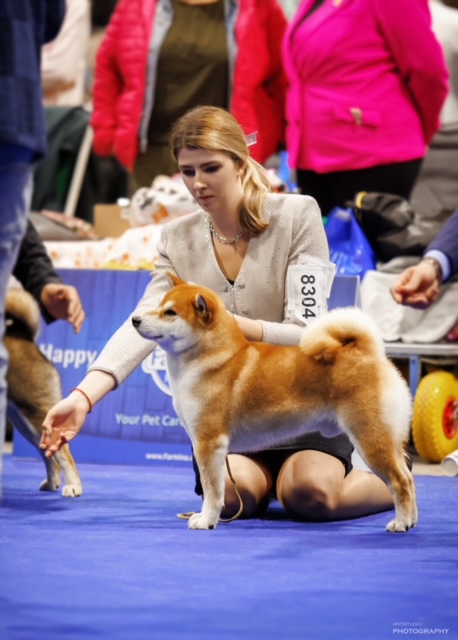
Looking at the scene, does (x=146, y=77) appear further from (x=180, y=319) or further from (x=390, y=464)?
(x=390, y=464)

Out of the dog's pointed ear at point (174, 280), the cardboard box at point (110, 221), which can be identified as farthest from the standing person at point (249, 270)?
the cardboard box at point (110, 221)

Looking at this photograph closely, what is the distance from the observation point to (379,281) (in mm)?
4926

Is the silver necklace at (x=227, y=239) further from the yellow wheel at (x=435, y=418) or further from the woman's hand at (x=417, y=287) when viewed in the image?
the yellow wheel at (x=435, y=418)

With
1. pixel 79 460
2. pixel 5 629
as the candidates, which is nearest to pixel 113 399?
pixel 79 460

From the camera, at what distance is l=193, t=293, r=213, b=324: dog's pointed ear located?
8.76 feet

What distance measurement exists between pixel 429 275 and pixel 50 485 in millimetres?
1408

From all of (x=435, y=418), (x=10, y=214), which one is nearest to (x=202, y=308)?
(x=10, y=214)

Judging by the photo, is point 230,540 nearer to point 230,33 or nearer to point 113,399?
point 113,399

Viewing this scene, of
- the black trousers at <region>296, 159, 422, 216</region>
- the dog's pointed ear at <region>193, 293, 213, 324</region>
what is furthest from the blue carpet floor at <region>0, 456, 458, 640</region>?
the black trousers at <region>296, 159, 422, 216</region>

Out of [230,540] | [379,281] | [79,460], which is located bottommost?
[79,460]

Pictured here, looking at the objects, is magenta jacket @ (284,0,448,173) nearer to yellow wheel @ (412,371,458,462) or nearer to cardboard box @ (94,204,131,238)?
yellow wheel @ (412,371,458,462)

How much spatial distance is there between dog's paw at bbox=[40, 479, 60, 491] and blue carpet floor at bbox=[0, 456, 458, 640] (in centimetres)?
19

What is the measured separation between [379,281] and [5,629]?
3422mm

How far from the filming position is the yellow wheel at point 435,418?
464 cm
